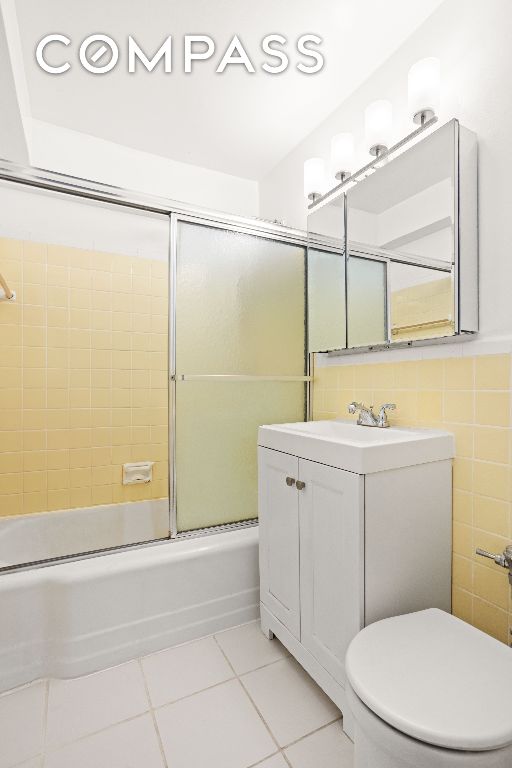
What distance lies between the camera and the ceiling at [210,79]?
1469 millimetres

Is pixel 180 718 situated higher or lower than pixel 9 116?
lower

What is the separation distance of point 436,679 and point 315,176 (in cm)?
199

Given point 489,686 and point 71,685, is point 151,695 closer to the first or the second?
point 71,685

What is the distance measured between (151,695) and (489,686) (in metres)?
1.06

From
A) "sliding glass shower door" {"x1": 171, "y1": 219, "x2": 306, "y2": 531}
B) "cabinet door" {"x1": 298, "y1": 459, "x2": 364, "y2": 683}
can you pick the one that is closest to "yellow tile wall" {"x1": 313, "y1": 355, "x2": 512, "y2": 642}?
"cabinet door" {"x1": 298, "y1": 459, "x2": 364, "y2": 683}

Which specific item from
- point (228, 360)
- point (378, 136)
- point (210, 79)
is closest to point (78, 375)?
point (228, 360)

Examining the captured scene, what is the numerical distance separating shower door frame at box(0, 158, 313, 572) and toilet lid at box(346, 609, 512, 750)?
0.91m

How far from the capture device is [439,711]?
78cm

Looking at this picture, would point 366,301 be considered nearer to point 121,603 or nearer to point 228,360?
point 228,360

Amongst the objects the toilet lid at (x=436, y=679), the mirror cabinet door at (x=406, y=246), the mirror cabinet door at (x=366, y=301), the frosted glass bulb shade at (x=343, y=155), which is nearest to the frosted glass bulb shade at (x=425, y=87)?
the mirror cabinet door at (x=406, y=246)

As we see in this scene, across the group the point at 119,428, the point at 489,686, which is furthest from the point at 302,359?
the point at 489,686

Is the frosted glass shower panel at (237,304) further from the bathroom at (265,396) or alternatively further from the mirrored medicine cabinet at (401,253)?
the mirrored medicine cabinet at (401,253)

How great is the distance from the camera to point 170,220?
1672 millimetres

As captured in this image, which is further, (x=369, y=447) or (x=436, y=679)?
(x=369, y=447)
